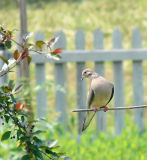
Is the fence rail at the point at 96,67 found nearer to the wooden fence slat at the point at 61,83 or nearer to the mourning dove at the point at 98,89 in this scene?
the wooden fence slat at the point at 61,83

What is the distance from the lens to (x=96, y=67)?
15.8 feet

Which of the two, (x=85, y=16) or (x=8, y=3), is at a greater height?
(x=8, y=3)

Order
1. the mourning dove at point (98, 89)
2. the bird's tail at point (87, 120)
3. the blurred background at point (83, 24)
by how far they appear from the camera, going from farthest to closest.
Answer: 1. the blurred background at point (83, 24)
2. the mourning dove at point (98, 89)
3. the bird's tail at point (87, 120)

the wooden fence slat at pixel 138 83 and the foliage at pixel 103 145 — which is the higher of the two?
the wooden fence slat at pixel 138 83

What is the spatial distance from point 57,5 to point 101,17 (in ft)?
3.81

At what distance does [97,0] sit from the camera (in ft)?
29.8

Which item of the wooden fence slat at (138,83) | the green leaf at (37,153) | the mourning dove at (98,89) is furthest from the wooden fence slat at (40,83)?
the green leaf at (37,153)

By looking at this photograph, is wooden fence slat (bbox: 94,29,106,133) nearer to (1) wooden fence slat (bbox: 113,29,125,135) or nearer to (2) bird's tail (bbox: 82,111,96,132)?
(1) wooden fence slat (bbox: 113,29,125,135)

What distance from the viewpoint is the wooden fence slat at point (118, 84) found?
489 cm

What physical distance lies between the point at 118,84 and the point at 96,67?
345 millimetres

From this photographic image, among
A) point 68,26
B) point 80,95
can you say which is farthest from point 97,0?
point 80,95

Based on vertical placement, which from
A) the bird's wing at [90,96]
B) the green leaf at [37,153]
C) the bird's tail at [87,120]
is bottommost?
the green leaf at [37,153]

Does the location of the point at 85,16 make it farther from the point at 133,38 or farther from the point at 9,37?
the point at 9,37

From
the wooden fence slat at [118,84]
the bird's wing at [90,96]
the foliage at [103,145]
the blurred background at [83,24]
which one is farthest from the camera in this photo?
the blurred background at [83,24]
